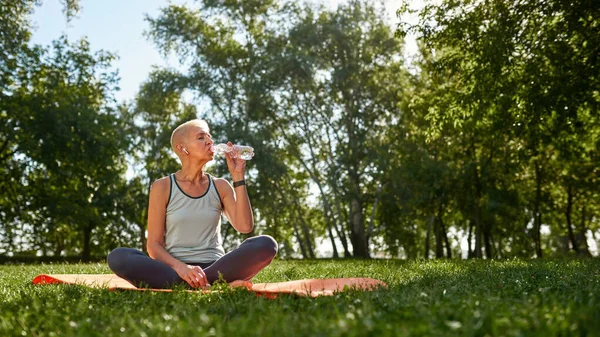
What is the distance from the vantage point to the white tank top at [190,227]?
6.34 metres

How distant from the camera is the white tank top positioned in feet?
20.8

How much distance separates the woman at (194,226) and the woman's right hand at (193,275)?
0.15 metres

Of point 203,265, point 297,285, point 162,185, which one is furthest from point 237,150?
point 297,285

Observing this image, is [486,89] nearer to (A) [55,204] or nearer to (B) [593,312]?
(B) [593,312]

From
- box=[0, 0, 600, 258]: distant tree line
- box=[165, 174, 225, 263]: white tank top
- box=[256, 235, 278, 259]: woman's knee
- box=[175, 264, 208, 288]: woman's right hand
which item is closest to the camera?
box=[175, 264, 208, 288]: woman's right hand

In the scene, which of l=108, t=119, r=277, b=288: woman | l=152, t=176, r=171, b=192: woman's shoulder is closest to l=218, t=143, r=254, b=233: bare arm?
l=108, t=119, r=277, b=288: woman

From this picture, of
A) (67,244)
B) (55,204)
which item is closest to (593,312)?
(55,204)

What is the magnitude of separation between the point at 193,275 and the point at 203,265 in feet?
1.92

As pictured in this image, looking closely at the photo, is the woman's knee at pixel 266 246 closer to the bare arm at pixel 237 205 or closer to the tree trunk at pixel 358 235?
the bare arm at pixel 237 205

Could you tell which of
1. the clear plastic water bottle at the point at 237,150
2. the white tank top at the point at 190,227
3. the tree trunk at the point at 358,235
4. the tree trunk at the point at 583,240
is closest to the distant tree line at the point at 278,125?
the tree trunk at the point at 358,235

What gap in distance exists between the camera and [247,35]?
30016 millimetres

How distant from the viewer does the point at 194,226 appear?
6.39m

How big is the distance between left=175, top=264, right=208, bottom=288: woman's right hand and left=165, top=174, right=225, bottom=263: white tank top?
46 cm

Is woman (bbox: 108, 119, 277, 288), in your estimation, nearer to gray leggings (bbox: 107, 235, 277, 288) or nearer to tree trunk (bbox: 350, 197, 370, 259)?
gray leggings (bbox: 107, 235, 277, 288)
